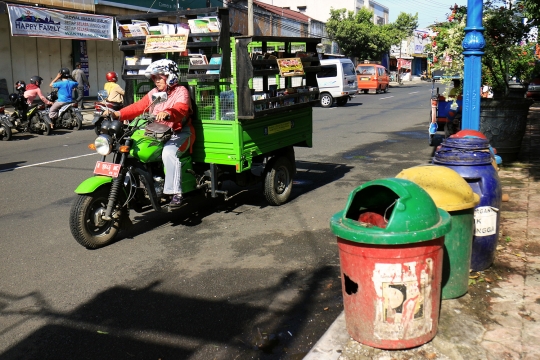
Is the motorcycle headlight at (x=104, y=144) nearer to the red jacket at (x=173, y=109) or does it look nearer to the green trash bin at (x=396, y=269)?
the red jacket at (x=173, y=109)

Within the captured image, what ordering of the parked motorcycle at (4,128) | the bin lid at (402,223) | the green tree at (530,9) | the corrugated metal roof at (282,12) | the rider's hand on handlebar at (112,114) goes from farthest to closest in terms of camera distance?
the corrugated metal roof at (282,12) < the parked motorcycle at (4,128) < the green tree at (530,9) < the rider's hand on handlebar at (112,114) < the bin lid at (402,223)

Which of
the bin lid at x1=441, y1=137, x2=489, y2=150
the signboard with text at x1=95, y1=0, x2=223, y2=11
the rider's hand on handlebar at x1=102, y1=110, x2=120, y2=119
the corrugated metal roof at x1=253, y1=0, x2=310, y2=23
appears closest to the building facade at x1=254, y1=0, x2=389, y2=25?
the corrugated metal roof at x1=253, y1=0, x2=310, y2=23

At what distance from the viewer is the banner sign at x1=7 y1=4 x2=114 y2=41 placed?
738 inches

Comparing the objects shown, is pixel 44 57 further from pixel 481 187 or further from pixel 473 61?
pixel 481 187

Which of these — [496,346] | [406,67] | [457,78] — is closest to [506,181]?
[457,78]

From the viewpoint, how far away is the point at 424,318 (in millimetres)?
3553

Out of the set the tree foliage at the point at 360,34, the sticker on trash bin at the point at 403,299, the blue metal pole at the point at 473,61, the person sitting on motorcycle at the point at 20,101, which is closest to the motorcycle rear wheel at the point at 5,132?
the person sitting on motorcycle at the point at 20,101

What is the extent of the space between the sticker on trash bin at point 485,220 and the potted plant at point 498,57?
17.4ft

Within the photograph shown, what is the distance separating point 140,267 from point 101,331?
1.28 metres

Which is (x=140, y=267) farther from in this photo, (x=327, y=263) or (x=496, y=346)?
(x=496, y=346)

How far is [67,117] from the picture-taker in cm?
1617

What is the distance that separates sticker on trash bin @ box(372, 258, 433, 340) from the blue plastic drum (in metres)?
1.35

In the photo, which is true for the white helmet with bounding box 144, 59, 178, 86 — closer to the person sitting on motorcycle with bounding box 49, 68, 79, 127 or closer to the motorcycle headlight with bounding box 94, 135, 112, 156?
the motorcycle headlight with bounding box 94, 135, 112, 156

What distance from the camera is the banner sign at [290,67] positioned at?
6.90m
